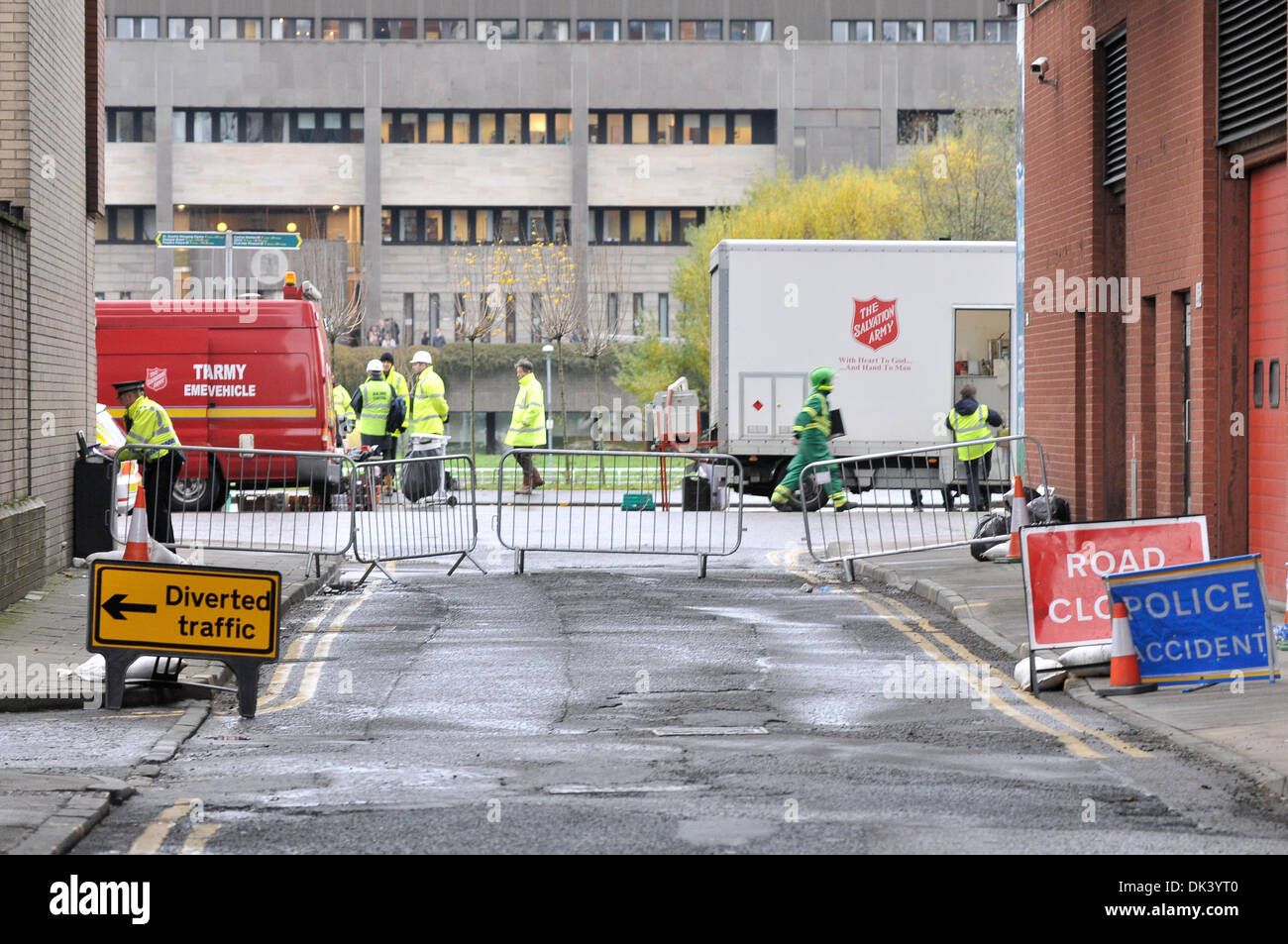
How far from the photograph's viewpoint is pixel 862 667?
11.2 meters

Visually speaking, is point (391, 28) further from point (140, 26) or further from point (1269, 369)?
point (1269, 369)

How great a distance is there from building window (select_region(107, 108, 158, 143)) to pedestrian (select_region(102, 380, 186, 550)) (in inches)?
1968

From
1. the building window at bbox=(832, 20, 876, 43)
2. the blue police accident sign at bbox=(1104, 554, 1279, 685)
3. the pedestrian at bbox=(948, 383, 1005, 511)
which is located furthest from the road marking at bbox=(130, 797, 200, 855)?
the building window at bbox=(832, 20, 876, 43)

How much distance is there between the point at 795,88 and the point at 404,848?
196 ft

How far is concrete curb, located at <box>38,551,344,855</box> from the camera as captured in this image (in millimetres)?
6406

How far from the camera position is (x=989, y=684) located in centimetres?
1052

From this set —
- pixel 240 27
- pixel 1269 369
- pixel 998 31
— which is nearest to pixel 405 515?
pixel 1269 369

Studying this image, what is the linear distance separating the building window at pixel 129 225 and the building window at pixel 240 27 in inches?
282

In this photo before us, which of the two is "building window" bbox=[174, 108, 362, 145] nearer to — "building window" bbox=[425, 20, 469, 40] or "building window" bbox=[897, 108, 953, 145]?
"building window" bbox=[425, 20, 469, 40]

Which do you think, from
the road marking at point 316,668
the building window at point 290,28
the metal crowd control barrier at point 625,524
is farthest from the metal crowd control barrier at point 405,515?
the building window at point 290,28

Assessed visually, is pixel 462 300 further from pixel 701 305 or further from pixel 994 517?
pixel 994 517

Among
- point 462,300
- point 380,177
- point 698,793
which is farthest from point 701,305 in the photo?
point 698,793

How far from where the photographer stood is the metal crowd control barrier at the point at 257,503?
1655 centimetres

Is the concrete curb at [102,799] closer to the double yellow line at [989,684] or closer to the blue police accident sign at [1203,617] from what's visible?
the double yellow line at [989,684]
